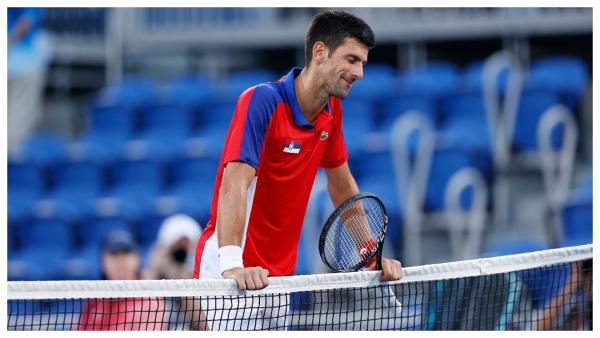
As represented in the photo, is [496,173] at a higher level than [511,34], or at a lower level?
lower

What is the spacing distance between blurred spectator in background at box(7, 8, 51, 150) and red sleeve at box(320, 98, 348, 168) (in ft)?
26.5

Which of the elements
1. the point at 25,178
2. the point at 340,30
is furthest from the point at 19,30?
the point at 340,30

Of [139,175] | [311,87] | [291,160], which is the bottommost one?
[139,175]

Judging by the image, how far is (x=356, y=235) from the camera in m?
4.38

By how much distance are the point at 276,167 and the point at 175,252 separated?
2368 millimetres

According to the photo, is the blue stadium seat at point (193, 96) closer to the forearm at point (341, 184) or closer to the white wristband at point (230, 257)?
the forearm at point (341, 184)

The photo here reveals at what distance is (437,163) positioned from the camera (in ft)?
31.6

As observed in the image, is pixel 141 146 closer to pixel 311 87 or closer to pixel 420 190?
pixel 420 190

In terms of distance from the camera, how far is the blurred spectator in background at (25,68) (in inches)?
480

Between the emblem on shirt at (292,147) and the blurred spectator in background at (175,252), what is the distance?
2224 mm

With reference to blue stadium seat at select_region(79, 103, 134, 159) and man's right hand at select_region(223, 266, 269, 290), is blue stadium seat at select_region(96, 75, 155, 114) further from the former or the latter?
man's right hand at select_region(223, 266, 269, 290)

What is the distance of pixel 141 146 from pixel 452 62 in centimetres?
372

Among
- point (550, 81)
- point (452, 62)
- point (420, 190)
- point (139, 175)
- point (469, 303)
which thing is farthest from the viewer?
point (452, 62)

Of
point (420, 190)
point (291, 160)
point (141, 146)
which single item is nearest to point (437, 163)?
point (420, 190)
